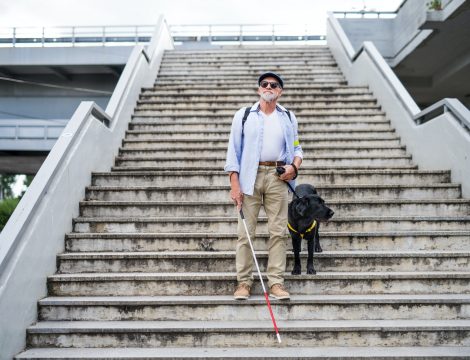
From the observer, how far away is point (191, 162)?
700 centimetres

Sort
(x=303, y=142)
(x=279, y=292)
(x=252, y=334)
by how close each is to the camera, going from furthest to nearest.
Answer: (x=303, y=142) → (x=279, y=292) → (x=252, y=334)

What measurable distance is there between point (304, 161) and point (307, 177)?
711mm

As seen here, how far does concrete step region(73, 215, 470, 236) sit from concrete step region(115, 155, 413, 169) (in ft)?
5.05

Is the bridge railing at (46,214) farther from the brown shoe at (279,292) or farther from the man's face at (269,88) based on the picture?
the man's face at (269,88)

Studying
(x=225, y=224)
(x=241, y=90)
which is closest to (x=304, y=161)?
(x=225, y=224)

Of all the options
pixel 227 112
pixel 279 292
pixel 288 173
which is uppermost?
pixel 227 112

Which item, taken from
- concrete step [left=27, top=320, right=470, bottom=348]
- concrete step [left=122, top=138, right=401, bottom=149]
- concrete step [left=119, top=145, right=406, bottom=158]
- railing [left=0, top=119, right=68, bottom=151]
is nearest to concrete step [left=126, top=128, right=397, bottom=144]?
concrete step [left=122, top=138, right=401, bottom=149]

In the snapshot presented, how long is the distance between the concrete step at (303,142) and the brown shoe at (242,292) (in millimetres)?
3418

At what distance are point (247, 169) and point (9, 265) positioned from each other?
6.66 feet

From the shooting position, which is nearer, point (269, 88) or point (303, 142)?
point (269, 88)

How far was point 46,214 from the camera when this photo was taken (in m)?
4.50

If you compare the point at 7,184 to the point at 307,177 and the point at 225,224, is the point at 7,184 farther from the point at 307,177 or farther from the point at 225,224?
the point at 225,224

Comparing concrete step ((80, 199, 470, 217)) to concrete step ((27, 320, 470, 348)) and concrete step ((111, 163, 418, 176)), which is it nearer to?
concrete step ((111, 163, 418, 176))

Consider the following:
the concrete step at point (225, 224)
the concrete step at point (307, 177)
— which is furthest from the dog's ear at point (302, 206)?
the concrete step at point (307, 177)
